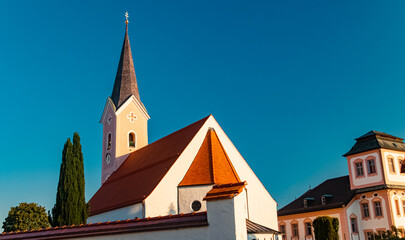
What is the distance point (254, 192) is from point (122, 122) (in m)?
16.9

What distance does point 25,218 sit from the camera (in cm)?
2475

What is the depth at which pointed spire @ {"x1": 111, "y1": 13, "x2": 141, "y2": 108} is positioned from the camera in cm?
3931

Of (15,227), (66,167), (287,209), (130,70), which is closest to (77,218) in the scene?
(66,167)

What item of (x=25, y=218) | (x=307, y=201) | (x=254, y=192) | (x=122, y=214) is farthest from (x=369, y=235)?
(x=25, y=218)

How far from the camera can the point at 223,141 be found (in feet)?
87.7

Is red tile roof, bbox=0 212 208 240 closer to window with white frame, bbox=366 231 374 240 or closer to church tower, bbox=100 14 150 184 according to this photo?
church tower, bbox=100 14 150 184

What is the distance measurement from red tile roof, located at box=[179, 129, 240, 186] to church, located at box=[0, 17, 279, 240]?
0.21ft

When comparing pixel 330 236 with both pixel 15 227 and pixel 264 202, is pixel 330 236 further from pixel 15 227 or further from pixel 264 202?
pixel 15 227

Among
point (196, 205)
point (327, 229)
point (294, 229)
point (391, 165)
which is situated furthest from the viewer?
point (294, 229)

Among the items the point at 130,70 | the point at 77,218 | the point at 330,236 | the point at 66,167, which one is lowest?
the point at 330,236

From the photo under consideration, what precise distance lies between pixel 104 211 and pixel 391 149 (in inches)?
1074

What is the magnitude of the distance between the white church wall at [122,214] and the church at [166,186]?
A: 23 millimetres

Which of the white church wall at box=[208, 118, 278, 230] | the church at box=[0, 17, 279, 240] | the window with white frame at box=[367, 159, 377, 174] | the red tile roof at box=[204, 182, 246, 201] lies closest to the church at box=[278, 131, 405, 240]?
the window with white frame at box=[367, 159, 377, 174]

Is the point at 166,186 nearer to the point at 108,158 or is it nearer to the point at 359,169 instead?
the point at 108,158
